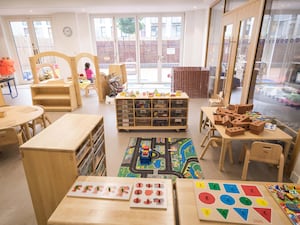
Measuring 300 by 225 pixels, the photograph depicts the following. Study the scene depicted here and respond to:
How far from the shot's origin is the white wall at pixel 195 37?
6.64 m

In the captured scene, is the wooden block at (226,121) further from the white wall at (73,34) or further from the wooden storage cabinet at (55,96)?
the white wall at (73,34)

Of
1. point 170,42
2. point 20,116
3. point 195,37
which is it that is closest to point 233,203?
point 20,116

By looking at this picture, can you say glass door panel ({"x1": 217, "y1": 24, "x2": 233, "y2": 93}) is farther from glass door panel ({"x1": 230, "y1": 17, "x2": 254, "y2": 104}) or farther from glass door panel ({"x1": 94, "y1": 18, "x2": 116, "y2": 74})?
glass door panel ({"x1": 94, "y1": 18, "x2": 116, "y2": 74})

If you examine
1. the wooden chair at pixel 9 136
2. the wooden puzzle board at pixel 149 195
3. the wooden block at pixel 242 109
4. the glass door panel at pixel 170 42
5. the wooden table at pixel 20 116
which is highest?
the glass door panel at pixel 170 42

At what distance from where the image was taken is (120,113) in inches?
140

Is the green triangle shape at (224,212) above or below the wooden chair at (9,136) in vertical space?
above

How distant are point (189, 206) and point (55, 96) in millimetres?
4669

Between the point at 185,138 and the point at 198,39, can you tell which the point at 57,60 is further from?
the point at 185,138

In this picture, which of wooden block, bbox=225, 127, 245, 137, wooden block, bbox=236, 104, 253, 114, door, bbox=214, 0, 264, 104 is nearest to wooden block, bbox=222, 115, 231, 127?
wooden block, bbox=225, 127, 245, 137

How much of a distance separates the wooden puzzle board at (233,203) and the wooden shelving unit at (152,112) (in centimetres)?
219

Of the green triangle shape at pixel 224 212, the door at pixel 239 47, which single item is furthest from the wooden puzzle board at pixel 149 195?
the door at pixel 239 47

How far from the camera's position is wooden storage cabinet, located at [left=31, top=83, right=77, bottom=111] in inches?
187

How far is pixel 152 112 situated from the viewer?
353 cm

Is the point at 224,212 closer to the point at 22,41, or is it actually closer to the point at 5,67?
the point at 5,67
